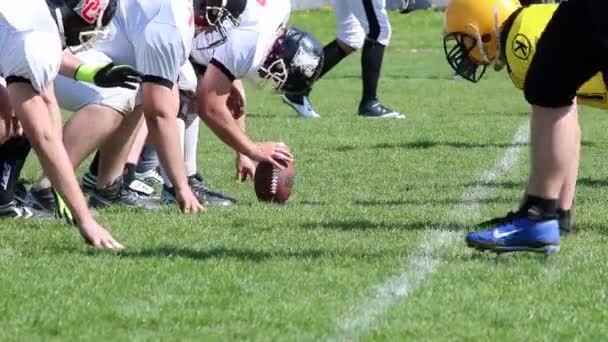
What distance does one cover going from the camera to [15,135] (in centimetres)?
666

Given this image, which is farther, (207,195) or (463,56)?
(207,195)

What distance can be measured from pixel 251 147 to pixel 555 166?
2.23m

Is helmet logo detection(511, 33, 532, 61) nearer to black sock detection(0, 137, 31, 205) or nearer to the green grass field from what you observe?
the green grass field

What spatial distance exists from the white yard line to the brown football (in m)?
0.87

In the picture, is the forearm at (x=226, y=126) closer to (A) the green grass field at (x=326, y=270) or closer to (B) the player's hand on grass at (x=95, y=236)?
(A) the green grass field at (x=326, y=270)

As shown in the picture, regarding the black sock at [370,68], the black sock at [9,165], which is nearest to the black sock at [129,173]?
the black sock at [9,165]

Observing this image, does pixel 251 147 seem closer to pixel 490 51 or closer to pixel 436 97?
pixel 490 51

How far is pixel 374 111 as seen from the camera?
12938 millimetres

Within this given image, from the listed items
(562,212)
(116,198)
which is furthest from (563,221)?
(116,198)

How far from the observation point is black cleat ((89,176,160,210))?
23.6ft

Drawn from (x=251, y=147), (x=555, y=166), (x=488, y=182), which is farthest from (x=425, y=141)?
(x=555, y=166)

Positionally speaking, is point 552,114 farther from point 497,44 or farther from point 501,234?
point 497,44

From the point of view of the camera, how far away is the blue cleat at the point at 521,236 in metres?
5.34

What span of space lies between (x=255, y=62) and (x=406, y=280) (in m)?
2.22
